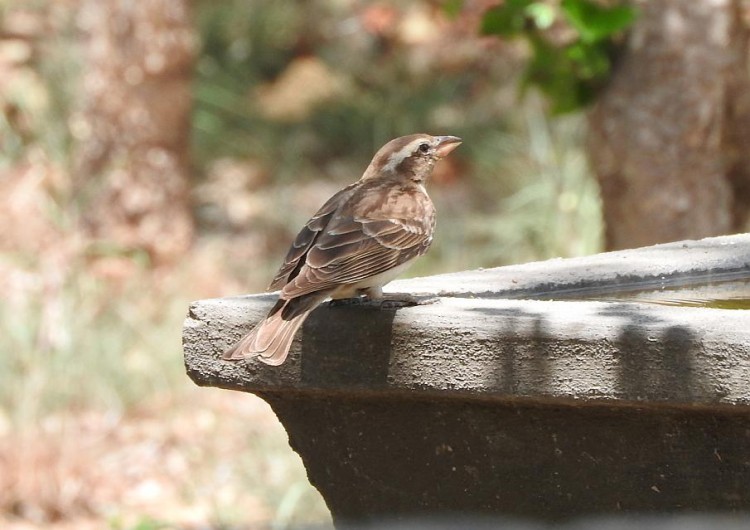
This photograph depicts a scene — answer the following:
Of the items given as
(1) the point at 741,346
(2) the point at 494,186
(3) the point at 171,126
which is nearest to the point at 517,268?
(1) the point at 741,346

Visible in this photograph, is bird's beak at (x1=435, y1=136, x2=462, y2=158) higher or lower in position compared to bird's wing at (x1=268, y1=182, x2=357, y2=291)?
higher

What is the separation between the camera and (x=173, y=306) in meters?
8.34

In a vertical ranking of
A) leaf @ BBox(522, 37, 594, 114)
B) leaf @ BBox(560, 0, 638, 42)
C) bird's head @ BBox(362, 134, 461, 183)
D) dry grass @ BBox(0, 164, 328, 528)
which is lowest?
dry grass @ BBox(0, 164, 328, 528)

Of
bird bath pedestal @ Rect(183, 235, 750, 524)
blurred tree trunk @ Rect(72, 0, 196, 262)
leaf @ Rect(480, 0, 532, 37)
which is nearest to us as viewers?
bird bath pedestal @ Rect(183, 235, 750, 524)

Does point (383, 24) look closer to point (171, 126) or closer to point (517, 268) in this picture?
point (171, 126)

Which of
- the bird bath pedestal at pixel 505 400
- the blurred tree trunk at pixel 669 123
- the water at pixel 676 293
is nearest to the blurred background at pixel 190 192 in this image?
the blurred tree trunk at pixel 669 123

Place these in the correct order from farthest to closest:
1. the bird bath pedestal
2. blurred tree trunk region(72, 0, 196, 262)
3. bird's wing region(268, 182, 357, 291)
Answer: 1. blurred tree trunk region(72, 0, 196, 262)
2. bird's wing region(268, 182, 357, 291)
3. the bird bath pedestal

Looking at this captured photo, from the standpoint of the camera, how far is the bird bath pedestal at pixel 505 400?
9.00 ft

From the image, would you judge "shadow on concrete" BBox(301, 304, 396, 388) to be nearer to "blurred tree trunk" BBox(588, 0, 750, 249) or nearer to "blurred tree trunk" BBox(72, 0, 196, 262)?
"blurred tree trunk" BBox(588, 0, 750, 249)

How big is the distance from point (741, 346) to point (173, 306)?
19.7ft

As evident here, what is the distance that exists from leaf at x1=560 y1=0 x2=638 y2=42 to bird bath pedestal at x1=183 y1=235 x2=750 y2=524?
2213mm

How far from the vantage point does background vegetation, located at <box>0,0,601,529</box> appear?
258 inches

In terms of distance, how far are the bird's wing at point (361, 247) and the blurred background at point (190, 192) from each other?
2.44 metres

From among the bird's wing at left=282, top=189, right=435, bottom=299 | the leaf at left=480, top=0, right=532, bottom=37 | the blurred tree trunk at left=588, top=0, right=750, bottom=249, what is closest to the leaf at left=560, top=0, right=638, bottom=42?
the leaf at left=480, top=0, right=532, bottom=37
